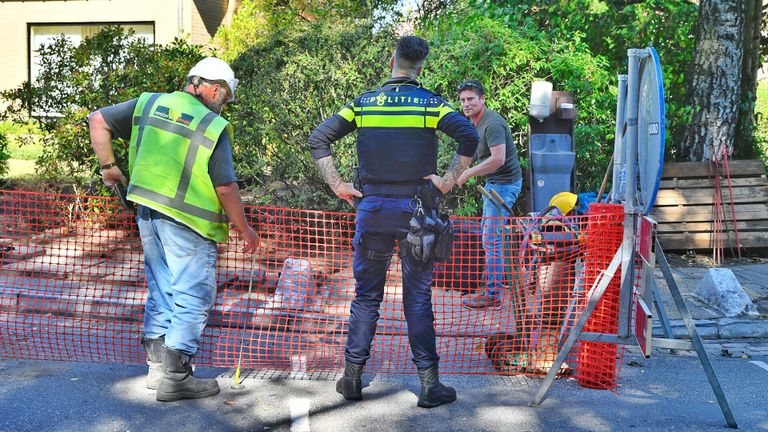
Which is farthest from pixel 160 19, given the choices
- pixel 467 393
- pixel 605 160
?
pixel 467 393

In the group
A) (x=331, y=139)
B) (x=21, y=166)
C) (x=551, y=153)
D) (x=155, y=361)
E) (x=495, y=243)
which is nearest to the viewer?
(x=331, y=139)

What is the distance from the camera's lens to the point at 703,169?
31.2 ft

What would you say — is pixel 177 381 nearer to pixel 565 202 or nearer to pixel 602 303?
pixel 602 303

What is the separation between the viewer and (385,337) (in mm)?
6320

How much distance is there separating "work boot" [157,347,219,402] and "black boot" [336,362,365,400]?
84 centimetres

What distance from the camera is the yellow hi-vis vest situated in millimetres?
4668

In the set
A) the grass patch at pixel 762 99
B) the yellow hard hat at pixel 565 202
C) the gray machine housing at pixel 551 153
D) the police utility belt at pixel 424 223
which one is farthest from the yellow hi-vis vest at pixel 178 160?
the grass patch at pixel 762 99

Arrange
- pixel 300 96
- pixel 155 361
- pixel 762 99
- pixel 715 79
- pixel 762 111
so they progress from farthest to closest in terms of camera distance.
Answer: pixel 762 99 < pixel 762 111 < pixel 715 79 < pixel 300 96 < pixel 155 361

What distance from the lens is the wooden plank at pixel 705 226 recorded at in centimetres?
937

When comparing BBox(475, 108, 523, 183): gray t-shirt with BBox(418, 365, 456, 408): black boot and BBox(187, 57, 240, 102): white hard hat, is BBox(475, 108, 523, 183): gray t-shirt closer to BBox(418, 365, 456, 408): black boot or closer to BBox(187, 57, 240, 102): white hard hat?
BBox(418, 365, 456, 408): black boot

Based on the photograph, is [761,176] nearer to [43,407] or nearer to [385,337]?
[385,337]

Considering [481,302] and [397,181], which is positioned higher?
[397,181]

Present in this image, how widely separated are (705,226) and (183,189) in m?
6.69

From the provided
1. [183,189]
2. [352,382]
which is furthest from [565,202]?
[183,189]
